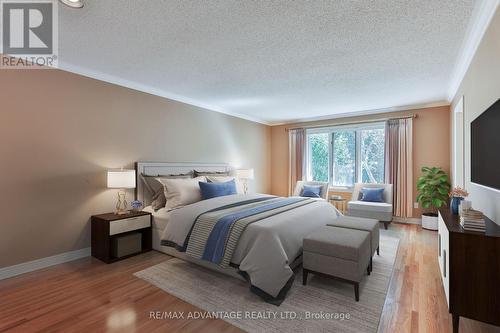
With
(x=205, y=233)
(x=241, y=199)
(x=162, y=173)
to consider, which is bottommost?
(x=205, y=233)

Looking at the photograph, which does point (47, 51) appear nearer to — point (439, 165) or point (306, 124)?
point (306, 124)

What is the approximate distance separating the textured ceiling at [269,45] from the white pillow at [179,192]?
1.53 meters

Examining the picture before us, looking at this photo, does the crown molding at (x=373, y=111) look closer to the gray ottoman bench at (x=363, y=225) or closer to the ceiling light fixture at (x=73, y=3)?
the gray ottoman bench at (x=363, y=225)

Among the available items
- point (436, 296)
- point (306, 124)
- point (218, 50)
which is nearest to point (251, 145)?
point (306, 124)

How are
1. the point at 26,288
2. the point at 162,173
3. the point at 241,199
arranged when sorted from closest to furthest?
the point at 26,288
the point at 241,199
the point at 162,173

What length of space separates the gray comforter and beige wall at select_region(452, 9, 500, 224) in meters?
1.62

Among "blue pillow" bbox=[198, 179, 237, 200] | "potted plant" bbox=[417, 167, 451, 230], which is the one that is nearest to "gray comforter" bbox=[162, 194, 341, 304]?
"blue pillow" bbox=[198, 179, 237, 200]

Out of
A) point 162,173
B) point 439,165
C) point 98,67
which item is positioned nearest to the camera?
point 98,67

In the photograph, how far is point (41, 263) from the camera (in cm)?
287

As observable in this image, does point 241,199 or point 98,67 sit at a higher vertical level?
point 98,67

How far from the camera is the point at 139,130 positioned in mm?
3852

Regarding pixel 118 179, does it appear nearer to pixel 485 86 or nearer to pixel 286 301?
pixel 286 301

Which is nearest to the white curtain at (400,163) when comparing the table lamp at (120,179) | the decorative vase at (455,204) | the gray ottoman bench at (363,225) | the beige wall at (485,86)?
the beige wall at (485,86)

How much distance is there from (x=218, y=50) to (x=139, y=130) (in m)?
1.95
